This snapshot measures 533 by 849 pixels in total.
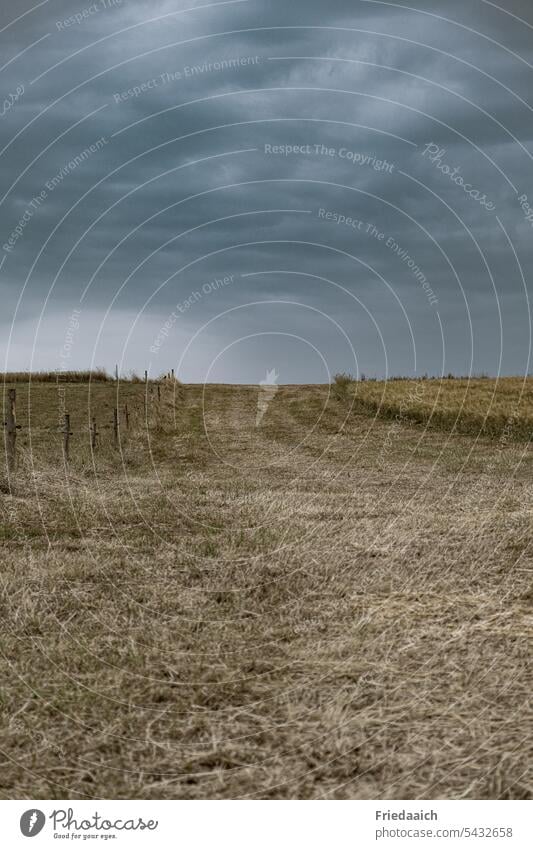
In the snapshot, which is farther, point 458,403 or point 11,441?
point 458,403

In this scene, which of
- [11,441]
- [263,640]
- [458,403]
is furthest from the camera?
[458,403]

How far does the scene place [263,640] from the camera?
7484mm

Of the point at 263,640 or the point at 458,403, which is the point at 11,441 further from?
the point at 458,403

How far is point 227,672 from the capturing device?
6.69m

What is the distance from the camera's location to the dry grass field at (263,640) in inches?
211

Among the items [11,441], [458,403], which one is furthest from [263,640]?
[458,403]

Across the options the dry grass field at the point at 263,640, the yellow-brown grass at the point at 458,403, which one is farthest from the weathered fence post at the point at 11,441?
the yellow-brown grass at the point at 458,403

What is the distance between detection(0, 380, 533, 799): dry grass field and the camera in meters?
5.35

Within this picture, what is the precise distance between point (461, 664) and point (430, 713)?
98cm

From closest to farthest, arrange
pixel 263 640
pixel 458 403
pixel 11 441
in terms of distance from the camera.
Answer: pixel 263 640
pixel 11 441
pixel 458 403

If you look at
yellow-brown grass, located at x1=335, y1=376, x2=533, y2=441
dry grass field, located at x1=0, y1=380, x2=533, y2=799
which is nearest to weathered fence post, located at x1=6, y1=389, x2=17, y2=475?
dry grass field, located at x1=0, y1=380, x2=533, y2=799

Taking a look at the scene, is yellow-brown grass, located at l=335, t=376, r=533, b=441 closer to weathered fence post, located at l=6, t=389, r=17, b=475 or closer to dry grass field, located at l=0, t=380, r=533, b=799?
dry grass field, located at l=0, t=380, r=533, b=799

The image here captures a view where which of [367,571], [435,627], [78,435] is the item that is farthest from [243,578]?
[78,435]

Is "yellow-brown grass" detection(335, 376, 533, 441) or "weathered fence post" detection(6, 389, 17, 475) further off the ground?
"yellow-brown grass" detection(335, 376, 533, 441)
